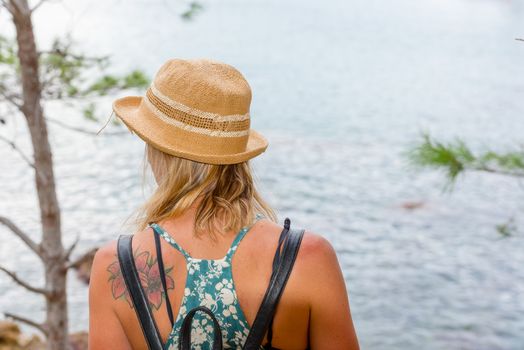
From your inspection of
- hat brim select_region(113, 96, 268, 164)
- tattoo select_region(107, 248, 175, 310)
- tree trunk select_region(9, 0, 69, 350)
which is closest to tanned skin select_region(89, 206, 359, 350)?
tattoo select_region(107, 248, 175, 310)

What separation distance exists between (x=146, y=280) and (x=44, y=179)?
10.1 ft

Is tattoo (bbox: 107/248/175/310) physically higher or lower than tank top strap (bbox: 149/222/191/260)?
lower

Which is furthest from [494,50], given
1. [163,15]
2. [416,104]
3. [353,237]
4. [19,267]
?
[19,267]

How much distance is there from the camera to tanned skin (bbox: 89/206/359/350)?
1479mm

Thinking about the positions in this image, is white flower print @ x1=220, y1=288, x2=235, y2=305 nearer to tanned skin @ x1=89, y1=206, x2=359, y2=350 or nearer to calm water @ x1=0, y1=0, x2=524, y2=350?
tanned skin @ x1=89, y1=206, x2=359, y2=350

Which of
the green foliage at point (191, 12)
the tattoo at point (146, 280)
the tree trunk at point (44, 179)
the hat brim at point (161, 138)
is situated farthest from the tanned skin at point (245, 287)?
the green foliage at point (191, 12)

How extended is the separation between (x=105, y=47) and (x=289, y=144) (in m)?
11.7

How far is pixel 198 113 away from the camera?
5.30 feet

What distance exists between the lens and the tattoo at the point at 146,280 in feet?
4.87

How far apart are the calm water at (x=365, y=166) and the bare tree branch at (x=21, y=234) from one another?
1134 mm

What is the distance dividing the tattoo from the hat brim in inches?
8.8

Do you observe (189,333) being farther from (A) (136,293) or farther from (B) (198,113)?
(B) (198,113)

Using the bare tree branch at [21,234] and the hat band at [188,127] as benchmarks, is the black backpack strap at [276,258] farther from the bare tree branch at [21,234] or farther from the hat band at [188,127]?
the bare tree branch at [21,234]

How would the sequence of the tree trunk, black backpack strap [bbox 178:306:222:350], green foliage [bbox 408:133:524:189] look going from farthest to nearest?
1. green foliage [bbox 408:133:524:189]
2. the tree trunk
3. black backpack strap [bbox 178:306:222:350]
